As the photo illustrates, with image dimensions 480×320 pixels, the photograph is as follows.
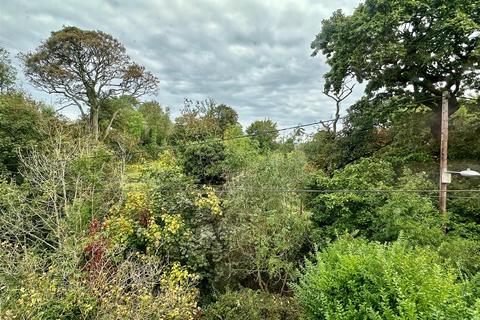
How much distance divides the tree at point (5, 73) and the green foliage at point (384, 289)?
55.9ft

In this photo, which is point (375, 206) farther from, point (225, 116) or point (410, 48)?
point (225, 116)

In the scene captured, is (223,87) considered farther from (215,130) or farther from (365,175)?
(365,175)

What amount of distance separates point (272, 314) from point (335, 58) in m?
8.19

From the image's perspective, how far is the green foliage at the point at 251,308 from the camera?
532 cm

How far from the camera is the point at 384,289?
3.20 m

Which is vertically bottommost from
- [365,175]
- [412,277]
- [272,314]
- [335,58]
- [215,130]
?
[272,314]

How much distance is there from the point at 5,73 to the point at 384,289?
18.3 meters

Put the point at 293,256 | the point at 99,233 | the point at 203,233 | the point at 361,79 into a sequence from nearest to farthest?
the point at 99,233
the point at 203,233
the point at 293,256
the point at 361,79

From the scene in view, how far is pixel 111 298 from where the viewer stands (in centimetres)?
467

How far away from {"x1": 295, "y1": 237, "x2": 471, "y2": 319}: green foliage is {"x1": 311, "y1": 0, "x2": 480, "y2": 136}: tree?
6.00m

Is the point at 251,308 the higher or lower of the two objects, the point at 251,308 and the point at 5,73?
the lower

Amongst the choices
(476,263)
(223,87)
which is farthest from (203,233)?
(223,87)

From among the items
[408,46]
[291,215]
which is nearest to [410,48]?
[408,46]

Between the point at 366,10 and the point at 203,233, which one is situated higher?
the point at 366,10
